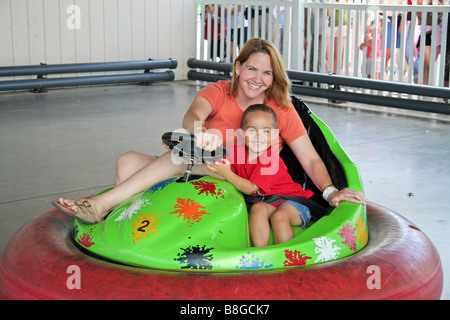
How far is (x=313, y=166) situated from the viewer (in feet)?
7.55

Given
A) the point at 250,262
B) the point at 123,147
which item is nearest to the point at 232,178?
the point at 250,262

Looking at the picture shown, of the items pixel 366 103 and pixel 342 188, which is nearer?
pixel 342 188

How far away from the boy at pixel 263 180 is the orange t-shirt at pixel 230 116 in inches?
5.2

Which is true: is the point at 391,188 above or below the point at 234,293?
below

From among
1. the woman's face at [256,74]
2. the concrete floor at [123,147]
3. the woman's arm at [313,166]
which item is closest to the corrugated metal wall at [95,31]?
the concrete floor at [123,147]

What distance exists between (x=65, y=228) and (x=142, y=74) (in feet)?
18.4

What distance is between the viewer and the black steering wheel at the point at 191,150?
1990mm

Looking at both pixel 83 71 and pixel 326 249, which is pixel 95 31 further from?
pixel 326 249

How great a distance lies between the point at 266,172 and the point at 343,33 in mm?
5094

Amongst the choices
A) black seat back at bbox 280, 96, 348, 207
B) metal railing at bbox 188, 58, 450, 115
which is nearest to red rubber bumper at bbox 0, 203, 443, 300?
black seat back at bbox 280, 96, 348, 207

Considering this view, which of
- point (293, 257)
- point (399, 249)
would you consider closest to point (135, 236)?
point (293, 257)

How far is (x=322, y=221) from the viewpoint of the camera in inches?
79.7

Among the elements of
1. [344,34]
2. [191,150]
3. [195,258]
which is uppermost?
[344,34]
